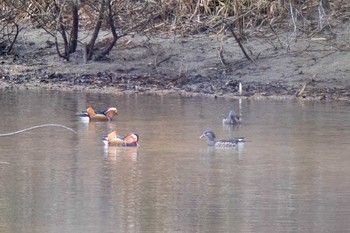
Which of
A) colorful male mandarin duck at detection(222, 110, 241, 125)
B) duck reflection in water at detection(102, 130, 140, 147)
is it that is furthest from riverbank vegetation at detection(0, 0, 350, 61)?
duck reflection in water at detection(102, 130, 140, 147)

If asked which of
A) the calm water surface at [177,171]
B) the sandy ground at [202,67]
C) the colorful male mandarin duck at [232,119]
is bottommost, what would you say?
the calm water surface at [177,171]

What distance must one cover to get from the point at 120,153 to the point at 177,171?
92 cm

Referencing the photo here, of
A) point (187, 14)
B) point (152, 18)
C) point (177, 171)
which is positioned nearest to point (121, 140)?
point (177, 171)

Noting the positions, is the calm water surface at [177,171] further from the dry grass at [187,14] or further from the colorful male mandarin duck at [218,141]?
the dry grass at [187,14]

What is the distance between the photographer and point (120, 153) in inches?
358

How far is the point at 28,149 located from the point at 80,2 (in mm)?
5188

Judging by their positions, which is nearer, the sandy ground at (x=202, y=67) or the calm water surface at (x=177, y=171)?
the calm water surface at (x=177, y=171)

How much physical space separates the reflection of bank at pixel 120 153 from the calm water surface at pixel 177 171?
1 cm

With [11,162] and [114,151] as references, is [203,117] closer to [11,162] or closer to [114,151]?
[114,151]

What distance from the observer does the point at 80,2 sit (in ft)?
46.1

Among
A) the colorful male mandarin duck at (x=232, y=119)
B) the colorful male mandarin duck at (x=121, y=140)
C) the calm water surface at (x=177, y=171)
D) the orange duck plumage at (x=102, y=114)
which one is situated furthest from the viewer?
the orange duck plumage at (x=102, y=114)

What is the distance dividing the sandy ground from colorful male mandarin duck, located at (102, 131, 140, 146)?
3459 millimetres

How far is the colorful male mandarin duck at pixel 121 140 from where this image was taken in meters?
9.25

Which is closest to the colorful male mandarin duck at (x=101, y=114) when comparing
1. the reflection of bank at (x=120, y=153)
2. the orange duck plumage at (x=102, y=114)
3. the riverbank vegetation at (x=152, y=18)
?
the orange duck plumage at (x=102, y=114)
